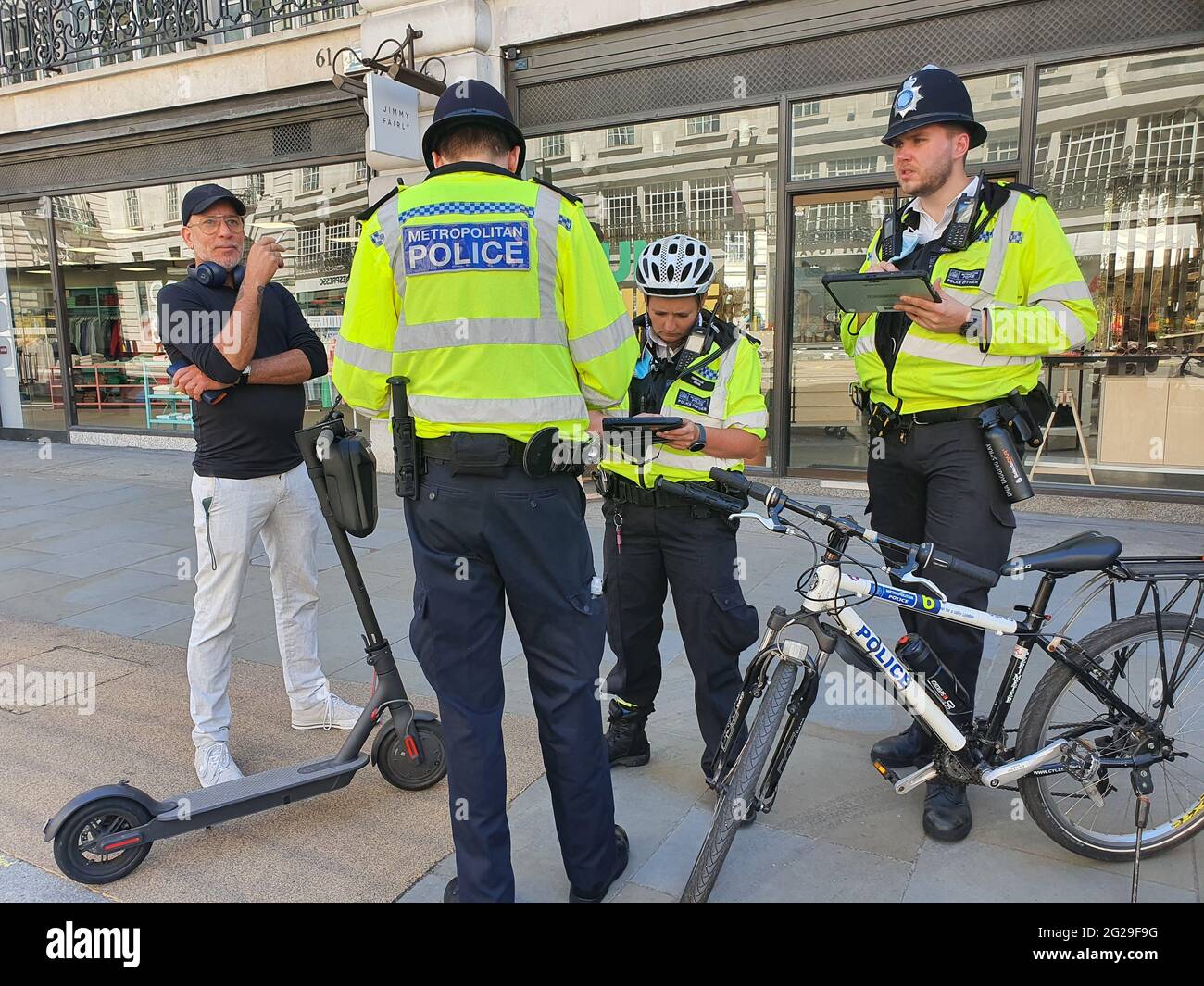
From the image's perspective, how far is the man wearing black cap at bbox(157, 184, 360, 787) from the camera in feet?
10.8

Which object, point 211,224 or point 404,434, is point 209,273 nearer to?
point 211,224

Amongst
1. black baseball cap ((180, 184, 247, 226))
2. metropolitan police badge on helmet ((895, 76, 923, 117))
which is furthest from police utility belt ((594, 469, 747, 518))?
black baseball cap ((180, 184, 247, 226))

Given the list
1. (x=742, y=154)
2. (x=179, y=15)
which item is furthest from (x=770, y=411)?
(x=179, y=15)

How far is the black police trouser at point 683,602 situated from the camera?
314cm

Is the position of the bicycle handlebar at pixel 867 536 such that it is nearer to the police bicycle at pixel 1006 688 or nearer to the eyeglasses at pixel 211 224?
the police bicycle at pixel 1006 688

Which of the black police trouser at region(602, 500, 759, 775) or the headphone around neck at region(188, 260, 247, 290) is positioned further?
the headphone around neck at region(188, 260, 247, 290)

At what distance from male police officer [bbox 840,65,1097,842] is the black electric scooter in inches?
70.7

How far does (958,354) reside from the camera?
3.01 m

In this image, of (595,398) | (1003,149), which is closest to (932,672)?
(595,398)

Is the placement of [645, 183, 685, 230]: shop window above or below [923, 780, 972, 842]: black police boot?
above

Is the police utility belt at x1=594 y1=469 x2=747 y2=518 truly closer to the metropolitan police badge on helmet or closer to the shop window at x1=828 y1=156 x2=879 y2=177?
the metropolitan police badge on helmet
